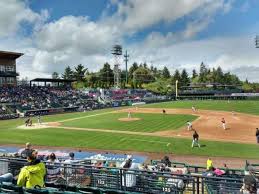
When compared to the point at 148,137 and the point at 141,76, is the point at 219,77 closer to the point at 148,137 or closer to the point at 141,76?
the point at 141,76

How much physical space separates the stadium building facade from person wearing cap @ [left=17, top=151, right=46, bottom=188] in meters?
79.5

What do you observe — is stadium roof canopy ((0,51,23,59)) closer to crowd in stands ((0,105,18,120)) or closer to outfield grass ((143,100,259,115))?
crowd in stands ((0,105,18,120))

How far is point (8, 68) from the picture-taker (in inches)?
3396

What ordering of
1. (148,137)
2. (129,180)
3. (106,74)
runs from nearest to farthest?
1. (129,180)
2. (148,137)
3. (106,74)

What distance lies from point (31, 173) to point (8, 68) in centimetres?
8323

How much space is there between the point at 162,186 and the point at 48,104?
70156 mm

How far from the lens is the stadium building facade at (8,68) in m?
83.8

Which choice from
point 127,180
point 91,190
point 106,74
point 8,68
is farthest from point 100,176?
point 106,74

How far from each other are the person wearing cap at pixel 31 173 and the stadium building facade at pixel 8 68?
79509mm

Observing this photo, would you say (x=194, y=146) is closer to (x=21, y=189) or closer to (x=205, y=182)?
(x=205, y=182)

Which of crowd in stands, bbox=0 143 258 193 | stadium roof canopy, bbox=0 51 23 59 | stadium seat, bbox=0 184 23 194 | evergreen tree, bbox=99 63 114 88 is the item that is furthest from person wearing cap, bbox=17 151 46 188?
evergreen tree, bbox=99 63 114 88

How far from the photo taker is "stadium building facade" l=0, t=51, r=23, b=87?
275 feet

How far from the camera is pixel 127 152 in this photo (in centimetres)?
2998

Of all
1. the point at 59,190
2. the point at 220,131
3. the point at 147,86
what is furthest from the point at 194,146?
the point at 147,86
